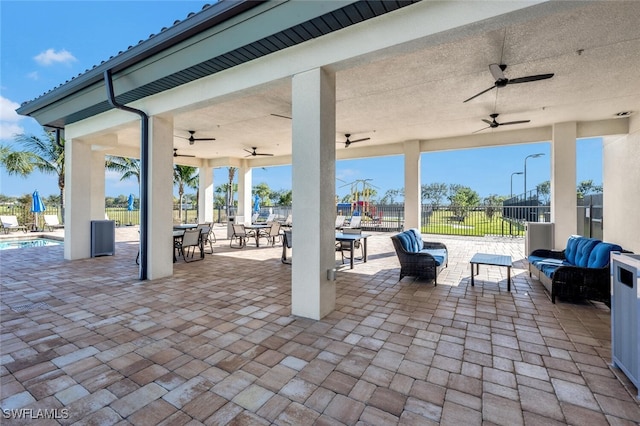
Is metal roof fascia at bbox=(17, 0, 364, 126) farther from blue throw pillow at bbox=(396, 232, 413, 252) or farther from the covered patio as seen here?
blue throw pillow at bbox=(396, 232, 413, 252)

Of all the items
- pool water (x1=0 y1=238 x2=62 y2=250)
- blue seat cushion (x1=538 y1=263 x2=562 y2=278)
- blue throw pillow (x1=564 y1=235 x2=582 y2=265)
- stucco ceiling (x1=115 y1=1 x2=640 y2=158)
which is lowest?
pool water (x1=0 y1=238 x2=62 y2=250)

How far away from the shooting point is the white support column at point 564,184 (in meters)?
6.79

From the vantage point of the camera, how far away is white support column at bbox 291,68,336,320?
124 inches

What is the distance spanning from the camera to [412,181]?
29.3 ft

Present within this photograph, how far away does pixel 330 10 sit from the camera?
253 cm

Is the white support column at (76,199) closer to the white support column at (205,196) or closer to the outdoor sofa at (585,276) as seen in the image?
the white support column at (205,196)

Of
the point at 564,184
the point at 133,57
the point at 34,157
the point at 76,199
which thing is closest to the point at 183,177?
the point at 34,157

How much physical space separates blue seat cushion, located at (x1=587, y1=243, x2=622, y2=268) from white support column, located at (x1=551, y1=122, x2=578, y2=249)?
3.51 metres

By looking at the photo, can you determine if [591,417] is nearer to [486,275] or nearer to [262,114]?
[486,275]

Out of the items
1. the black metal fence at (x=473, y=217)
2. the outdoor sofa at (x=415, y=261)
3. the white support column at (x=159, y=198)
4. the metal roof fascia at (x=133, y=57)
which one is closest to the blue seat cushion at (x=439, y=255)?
the outdoor sofa at (x=415, y=261)

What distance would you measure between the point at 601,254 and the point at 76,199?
382 inches

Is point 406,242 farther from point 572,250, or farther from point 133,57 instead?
point 133,57

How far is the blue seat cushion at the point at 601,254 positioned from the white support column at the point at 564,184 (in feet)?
11.5

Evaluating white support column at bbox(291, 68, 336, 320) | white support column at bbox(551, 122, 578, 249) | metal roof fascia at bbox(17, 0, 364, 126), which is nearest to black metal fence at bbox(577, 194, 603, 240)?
white support column at bbox(551, 122, 578, 249)
